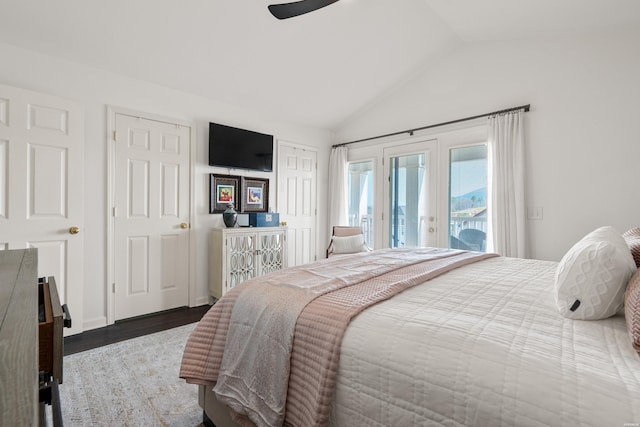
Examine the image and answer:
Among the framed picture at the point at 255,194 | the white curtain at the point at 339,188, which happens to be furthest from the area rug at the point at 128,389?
the white curtain at the point at 339,188

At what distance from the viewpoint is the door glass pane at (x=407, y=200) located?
405 centimetres

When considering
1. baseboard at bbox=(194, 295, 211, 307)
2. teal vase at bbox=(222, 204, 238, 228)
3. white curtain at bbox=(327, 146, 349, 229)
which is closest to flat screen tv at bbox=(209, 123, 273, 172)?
teal vase at bbox=(222, 204, 238, 228)

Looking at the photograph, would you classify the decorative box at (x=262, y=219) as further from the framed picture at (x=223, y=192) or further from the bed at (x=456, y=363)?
the bed at (x=456, y=363)

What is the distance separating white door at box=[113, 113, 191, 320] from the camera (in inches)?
117

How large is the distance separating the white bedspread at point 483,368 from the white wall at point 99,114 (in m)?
2.83

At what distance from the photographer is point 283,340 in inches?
44.7

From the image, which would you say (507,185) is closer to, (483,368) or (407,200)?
(407,200)

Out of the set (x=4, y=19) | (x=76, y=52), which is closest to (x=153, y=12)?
(x=76, y=52)

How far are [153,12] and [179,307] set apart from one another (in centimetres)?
285

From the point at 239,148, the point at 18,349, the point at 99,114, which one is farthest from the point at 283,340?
the point at 239,148

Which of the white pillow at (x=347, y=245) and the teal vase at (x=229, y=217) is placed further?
the white pillow at (x=347, y=245)

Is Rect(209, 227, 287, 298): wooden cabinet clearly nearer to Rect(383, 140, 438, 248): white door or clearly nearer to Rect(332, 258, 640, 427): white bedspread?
Rect(383, 140, 438, 248): white door

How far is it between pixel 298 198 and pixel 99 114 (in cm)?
259

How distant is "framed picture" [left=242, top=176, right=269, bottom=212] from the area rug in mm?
1931
